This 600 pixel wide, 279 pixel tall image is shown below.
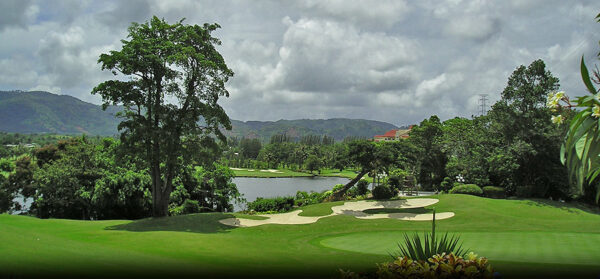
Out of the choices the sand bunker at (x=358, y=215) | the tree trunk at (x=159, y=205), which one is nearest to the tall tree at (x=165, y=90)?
the tree trunk at (x=159, y=205)

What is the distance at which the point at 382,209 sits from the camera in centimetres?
2258

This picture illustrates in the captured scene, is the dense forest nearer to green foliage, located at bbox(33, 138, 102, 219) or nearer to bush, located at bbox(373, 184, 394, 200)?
green foliage, located at bbox(33, 138, 102, 219)

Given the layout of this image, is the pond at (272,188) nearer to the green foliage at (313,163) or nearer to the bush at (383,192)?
the bush at (383,192)

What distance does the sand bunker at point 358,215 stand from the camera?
19.1m

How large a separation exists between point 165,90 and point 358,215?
12.6 metres

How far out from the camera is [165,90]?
19.0 m

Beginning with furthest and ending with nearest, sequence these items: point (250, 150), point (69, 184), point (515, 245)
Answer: point (250, 150) → point (69, 184) → point (515, 245)

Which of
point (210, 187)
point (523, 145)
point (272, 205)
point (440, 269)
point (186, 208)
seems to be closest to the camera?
point (440, 269)

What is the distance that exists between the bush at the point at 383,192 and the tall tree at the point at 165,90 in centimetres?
1226

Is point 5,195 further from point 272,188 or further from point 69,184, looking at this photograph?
point 272,188

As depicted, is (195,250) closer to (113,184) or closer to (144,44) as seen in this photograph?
(144,44)

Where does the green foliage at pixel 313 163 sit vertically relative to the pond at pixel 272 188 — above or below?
above

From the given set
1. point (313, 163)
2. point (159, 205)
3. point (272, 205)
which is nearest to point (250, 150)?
point (313, 163)

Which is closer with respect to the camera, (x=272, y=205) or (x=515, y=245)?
(x=515, y=245)
